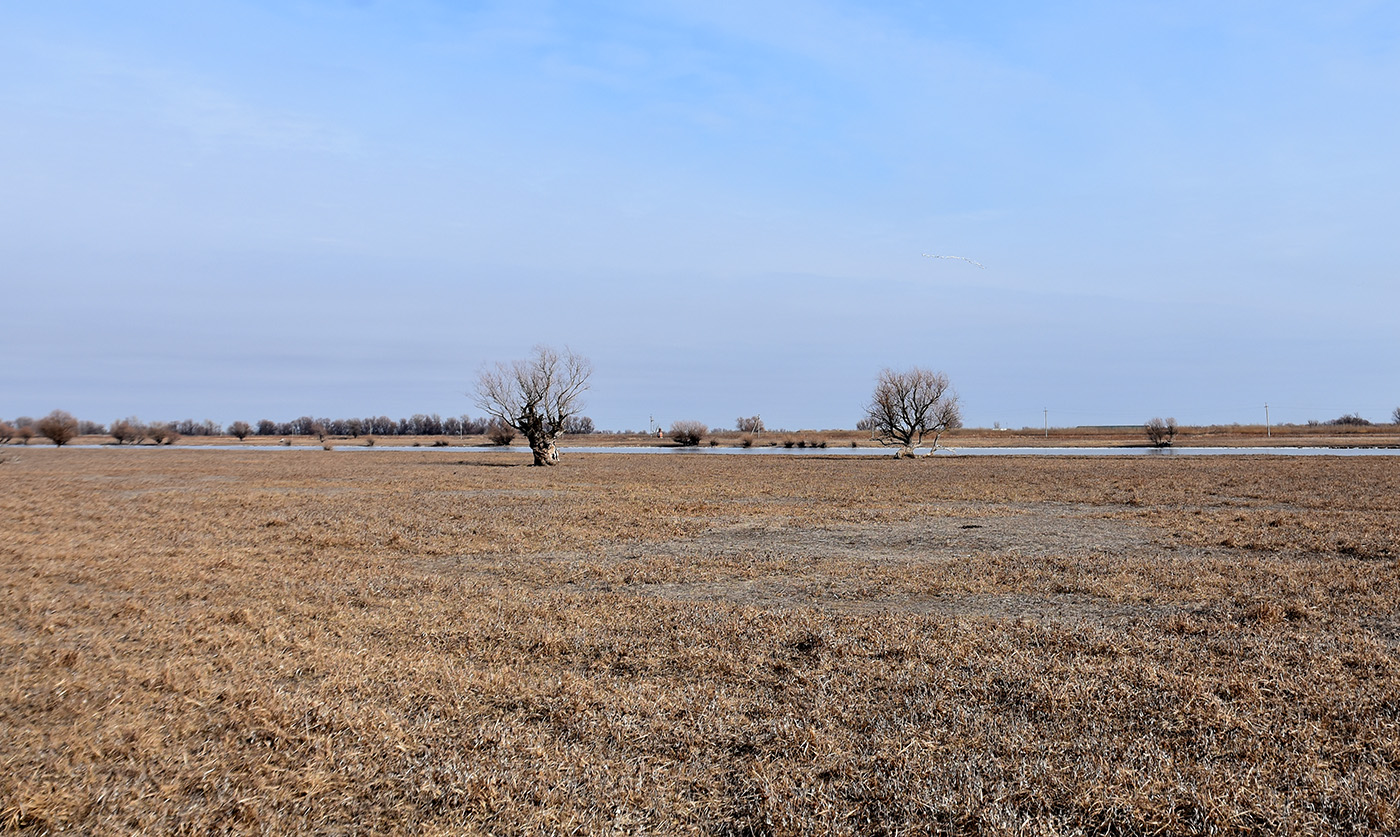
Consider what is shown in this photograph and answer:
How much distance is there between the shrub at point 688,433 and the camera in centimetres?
9169

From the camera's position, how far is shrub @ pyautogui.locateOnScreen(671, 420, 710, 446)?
301 feet

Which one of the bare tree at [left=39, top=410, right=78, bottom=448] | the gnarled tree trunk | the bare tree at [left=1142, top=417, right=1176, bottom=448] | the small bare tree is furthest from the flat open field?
the small bare tree

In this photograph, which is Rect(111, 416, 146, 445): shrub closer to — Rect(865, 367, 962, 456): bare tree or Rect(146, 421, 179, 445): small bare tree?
Rect(146, 421, 179, 445): small bare tree

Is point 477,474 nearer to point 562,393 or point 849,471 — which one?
point 562,393

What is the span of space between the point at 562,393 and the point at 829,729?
45775mm

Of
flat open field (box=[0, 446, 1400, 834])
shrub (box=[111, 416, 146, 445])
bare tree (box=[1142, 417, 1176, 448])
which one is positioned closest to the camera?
flat open field (box=[0, 446, 1400, 834])

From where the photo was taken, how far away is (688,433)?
92375 millimetres

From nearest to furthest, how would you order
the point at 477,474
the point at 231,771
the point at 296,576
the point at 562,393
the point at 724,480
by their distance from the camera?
the point at 231,771
the point at 296,576
the point at 724,480
the point at 477,474
the point at 562,393

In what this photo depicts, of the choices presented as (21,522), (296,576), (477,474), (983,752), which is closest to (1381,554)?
(983,752)

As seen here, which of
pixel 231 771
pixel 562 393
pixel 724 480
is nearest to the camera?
pixel 231 771

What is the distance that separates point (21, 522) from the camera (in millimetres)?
16922

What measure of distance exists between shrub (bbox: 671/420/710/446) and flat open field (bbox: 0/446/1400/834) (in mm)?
76770

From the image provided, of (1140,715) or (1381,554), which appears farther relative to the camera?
(1381,554)

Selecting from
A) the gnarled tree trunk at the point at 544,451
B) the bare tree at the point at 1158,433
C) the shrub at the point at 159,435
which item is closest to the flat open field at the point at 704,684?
the gnarled tree trunk at the point at 544,451
